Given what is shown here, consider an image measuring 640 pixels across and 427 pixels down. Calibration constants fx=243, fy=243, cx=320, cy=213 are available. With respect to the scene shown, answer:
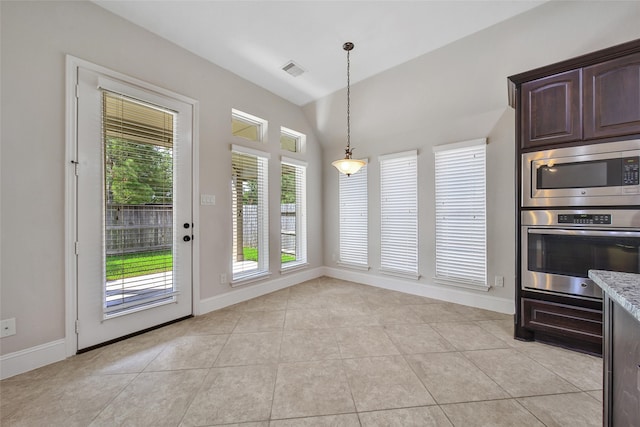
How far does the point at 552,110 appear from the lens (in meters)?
2.23

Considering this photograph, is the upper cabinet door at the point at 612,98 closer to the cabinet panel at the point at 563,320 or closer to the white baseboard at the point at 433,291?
the cabinet panel at the point at 563,320

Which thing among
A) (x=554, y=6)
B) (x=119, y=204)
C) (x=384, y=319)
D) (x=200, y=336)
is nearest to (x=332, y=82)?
(x=554, y=6)

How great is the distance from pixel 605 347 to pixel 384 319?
80.9 inches

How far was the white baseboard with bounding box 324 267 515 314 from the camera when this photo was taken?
3111 mm

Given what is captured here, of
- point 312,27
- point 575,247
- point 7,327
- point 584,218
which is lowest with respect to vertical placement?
point 7,327

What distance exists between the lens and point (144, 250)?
255cm

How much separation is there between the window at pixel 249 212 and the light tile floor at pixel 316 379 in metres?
0.97

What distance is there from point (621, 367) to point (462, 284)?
2639mm

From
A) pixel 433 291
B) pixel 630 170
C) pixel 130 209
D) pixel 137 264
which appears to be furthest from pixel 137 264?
pixel 630 170

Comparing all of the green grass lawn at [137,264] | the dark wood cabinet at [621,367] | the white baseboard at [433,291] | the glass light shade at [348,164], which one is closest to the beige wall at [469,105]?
the white baseboard at [433,291]

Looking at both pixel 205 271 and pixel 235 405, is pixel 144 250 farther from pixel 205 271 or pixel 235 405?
pixel 235 405

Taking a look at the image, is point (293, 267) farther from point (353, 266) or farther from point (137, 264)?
point (137, 264)

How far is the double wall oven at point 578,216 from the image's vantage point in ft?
6.40

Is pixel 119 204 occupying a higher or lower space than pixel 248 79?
lower
